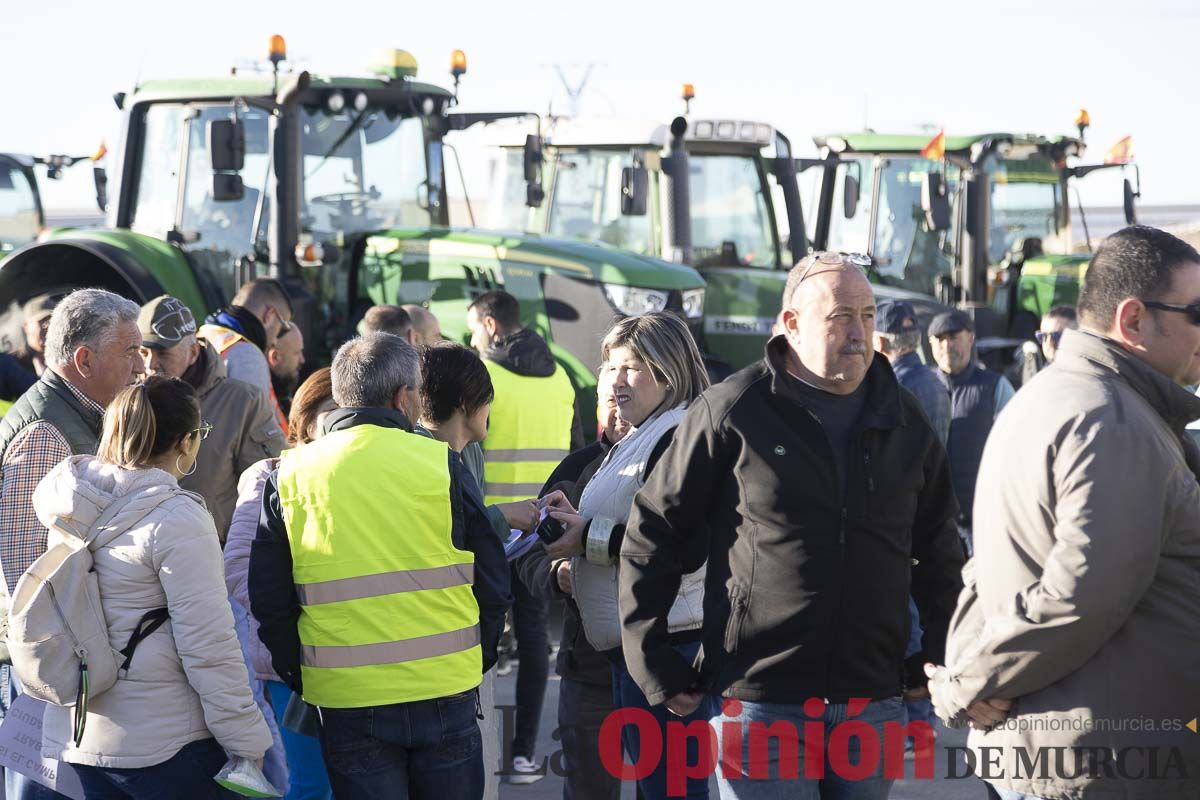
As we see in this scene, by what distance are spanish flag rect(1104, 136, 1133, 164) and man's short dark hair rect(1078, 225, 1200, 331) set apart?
10.8 meters

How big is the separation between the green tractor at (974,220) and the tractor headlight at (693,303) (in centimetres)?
319

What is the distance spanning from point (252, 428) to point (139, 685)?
4.73 feet

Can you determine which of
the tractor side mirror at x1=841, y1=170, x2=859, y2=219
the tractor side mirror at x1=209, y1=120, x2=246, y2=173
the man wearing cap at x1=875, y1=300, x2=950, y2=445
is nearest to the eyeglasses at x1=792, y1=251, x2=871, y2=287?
the man wearing cap at x1=875, y1=300, x2=950, y2=445

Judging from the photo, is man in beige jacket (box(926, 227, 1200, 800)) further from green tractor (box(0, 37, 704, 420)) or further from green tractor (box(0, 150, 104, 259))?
green tractor (box(0, 150, 104, 259))

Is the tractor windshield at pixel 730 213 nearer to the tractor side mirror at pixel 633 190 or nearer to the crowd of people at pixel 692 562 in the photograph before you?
the tractor side mirror at pixel 633 190

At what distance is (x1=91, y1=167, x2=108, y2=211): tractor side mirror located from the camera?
10.1 m

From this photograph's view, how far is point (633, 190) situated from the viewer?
9.35m

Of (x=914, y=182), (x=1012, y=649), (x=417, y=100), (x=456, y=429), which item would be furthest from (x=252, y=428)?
(x=914, y=182)

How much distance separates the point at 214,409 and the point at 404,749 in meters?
1.61

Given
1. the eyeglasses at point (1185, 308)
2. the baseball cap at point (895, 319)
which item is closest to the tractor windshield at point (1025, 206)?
the baseball cap at point (895, 319)

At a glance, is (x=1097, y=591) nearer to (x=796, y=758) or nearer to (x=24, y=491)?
(x=796, y=758)

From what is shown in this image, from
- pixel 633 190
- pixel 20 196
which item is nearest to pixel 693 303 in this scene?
pixel 633 190

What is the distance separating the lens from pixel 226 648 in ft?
10.5

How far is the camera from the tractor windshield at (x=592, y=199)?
33.4 feet
